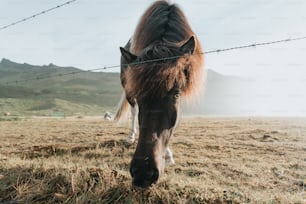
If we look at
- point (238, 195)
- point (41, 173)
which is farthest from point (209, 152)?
point (41, 173)

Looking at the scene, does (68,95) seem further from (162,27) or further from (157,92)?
(157,92)

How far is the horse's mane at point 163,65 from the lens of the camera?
2678mm

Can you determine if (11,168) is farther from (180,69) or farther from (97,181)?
(180,69)

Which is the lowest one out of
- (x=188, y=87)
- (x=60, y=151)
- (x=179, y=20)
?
(x=60, y=151)

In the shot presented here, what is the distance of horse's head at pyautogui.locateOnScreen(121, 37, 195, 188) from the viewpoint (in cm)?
234

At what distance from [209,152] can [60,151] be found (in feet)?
9.64

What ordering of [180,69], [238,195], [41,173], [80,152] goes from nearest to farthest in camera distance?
[238,195]
[180,69]
[41,173]
[80,152]

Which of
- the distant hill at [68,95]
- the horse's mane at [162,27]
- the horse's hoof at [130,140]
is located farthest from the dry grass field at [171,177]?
the distant hill at [68,95]

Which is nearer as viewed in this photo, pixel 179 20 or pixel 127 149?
pixel 179 20

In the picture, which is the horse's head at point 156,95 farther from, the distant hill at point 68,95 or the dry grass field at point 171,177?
the distant hill at point 68,95

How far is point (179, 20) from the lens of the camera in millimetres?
3938

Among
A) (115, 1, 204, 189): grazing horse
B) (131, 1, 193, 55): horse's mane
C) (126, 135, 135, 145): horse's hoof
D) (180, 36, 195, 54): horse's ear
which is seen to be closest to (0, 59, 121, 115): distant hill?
(126, 135, 135, 145): horse's hoof

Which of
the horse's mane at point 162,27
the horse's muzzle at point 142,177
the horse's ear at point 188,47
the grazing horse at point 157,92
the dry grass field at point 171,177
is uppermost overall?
the horse's mane at point 162,27

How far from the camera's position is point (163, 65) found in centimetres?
272
